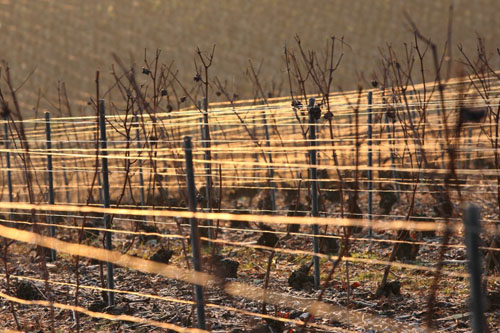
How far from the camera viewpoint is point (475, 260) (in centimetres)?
195

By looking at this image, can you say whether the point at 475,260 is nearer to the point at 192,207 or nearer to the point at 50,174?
the point at 192,207

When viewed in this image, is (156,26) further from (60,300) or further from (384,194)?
(60,300)

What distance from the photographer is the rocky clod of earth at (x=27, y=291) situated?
5.39 meters

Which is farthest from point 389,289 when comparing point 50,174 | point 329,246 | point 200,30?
point 200,30

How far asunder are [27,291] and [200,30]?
33670 mm

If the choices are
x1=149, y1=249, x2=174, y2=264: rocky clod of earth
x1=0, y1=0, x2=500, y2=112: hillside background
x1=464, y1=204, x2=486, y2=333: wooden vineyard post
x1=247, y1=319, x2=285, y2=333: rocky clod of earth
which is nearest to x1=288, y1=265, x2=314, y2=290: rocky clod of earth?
x1=247, y1=319, x2=285, y2=333: rocky clod of earth

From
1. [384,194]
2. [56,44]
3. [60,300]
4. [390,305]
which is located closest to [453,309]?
[390,305]

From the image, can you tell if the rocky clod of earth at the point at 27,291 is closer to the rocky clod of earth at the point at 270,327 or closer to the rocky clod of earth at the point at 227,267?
the rocky clod of earth at the point at 227,267

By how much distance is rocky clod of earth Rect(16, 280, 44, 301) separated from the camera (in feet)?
17.7

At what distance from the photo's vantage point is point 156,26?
3781 cm

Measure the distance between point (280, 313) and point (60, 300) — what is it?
6.28 ft

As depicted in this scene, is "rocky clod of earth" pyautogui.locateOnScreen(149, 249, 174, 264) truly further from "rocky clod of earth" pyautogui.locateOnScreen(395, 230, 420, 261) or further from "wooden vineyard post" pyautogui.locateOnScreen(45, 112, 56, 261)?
"rocky clod of earth" pyautogui.locateOnScreen(395, 230, 420, 261)

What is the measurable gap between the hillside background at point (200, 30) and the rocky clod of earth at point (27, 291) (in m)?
27.0

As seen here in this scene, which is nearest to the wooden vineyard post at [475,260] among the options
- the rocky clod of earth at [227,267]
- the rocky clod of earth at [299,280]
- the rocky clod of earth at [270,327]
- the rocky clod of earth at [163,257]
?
the rocky clod of earth at [270,327]
